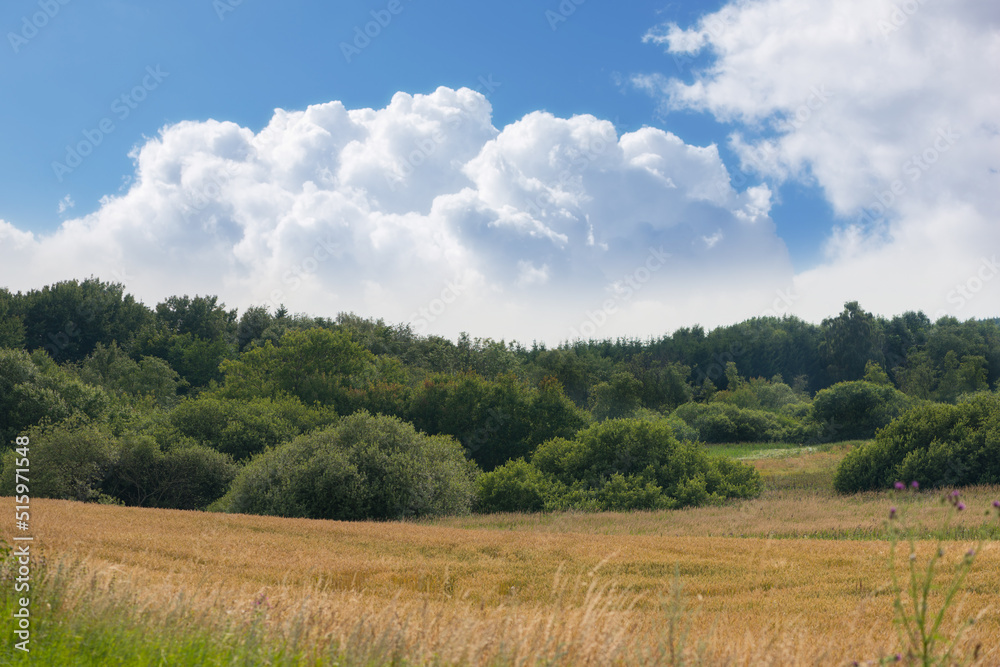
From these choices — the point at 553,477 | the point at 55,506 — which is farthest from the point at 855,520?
the point at 55,506

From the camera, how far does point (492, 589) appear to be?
1106cm

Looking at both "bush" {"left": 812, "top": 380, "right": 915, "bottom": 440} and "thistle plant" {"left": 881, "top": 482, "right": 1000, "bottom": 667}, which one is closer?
"thistle plant" {"left": 881, "top": 482, "right": 1000, "bottom": 667}

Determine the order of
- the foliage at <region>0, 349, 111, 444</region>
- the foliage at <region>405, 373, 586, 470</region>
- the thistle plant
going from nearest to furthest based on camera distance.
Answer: the thistle plant < the foliage at <region>0, 349, 111, 444</region> < the foliage at <region>405, 373, 586, 470</region>

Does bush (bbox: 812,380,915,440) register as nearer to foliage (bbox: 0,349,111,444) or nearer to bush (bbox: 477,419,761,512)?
bush (bbox: 477,419,761,512)

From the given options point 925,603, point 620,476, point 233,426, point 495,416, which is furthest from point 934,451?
point 233,426

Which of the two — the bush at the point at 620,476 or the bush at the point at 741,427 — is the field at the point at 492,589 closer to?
the bush at the point at 620,476

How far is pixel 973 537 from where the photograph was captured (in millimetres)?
17797

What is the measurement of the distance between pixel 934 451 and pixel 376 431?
77.7ft

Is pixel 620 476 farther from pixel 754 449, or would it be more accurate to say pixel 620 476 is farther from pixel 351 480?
pixel 754 449

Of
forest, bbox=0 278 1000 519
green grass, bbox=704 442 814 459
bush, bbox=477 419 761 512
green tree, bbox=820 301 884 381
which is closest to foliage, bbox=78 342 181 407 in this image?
forest, bbox=0 278 1000 519

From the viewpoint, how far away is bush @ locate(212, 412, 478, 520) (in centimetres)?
2842

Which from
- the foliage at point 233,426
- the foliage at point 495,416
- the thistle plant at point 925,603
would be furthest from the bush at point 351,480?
the thistle plant at point 925,603

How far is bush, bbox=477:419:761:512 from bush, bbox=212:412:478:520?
95.2 inches

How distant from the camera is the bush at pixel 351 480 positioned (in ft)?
93.2
